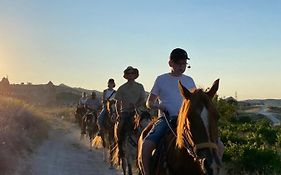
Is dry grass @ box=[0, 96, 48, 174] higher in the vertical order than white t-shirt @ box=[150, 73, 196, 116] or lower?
lower

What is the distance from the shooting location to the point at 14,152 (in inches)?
593

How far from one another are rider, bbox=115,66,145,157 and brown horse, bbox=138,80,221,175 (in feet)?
19.9

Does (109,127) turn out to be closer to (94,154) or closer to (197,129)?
(94,154)

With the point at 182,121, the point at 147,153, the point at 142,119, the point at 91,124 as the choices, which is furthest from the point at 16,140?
the point at 182,121

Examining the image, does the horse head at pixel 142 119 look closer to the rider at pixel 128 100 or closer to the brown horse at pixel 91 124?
the rider at pixel 128 100

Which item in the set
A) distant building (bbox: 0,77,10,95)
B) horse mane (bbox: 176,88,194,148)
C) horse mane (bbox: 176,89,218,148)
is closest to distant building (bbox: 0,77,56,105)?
distant building (bbox: 0,77,10,95)

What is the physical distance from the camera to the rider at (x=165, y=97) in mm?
6648

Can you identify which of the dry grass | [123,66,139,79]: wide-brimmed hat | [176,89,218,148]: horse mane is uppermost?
[123,66,139,79]: wide-brimmed hat

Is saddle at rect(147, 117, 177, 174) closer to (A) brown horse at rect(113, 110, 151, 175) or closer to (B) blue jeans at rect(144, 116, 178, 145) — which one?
(B) blue jeans at rect(144, 116, 178, 145)

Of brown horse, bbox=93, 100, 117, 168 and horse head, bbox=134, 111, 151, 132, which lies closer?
horse head, bbox=134, 111, 151, 132

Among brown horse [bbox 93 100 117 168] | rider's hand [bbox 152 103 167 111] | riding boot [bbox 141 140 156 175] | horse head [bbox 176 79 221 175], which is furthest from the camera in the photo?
brown horse [bbox 93 100 117 168]

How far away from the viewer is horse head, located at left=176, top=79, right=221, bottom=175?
4797 millimetres

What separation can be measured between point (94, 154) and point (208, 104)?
46.5 feet

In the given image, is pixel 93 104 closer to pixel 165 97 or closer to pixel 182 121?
pixel 165 97
